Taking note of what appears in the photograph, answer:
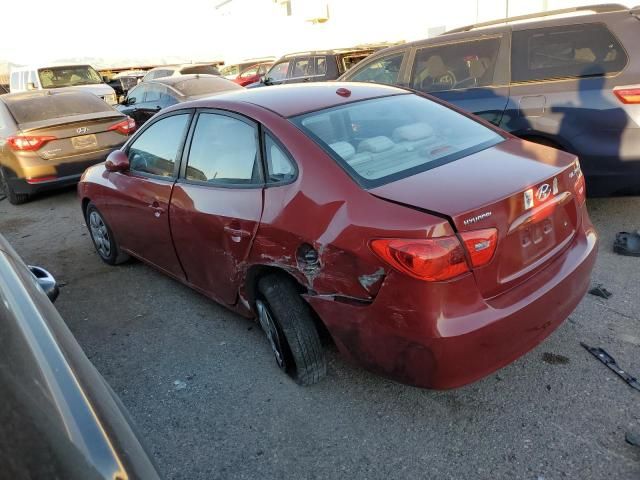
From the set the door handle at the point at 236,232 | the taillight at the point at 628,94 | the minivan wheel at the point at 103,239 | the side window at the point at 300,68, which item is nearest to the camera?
the door handle at the point at 236,232

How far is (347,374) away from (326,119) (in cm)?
145

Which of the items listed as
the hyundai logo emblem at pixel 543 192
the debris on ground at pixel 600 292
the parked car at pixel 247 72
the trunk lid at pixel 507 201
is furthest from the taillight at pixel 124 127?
the parked car at pixel 247 72

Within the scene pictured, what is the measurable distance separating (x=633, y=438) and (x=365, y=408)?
1216 millimetres

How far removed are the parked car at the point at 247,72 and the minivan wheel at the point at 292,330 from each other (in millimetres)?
13184

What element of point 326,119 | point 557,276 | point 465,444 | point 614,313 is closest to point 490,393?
point 465,444

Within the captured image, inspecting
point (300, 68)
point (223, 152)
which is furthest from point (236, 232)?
point (300, 68)

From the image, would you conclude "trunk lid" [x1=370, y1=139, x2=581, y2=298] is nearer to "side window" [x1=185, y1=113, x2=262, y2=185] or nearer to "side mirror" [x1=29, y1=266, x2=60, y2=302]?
"side window" [x1=185, y1=113, x2=262, y2=185]

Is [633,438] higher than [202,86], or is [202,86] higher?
[202,86]

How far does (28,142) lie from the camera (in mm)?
6965

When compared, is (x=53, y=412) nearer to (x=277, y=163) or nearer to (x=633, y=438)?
(x=277, y=163)

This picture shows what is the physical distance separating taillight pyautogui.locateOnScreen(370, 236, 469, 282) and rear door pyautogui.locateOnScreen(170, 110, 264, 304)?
3.09ft

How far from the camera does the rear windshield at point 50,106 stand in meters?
7.36

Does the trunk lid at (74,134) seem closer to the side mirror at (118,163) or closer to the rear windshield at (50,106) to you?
the rear windshield at (50,106)

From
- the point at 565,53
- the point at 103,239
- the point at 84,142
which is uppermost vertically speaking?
the point at 565,53
